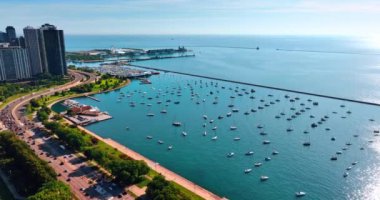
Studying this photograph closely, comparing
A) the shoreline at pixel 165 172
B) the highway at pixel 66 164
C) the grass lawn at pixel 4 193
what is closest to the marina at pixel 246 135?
the shoreline at pixel 165 172

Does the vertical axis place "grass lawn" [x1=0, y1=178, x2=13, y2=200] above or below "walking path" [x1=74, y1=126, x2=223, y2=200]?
above

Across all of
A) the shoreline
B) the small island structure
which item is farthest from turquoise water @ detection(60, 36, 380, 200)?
the small island structure

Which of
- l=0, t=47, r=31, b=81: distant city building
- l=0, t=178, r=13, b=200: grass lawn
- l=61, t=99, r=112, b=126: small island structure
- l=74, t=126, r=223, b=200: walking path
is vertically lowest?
l=74, t=126, r=223, b=200: walking path

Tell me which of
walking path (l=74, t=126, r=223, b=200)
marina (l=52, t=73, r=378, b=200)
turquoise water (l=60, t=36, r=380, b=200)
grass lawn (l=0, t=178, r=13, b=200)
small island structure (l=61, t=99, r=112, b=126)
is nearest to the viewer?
grass lawn (l=0, t=178, r=13, b=200)

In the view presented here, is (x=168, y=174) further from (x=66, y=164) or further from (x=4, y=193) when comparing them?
(x=4, y=193)

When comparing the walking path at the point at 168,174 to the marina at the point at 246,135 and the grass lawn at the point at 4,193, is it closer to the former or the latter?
the marina at the point at 246,135

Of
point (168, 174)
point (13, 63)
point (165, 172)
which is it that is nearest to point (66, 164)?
→ point (165, 172)

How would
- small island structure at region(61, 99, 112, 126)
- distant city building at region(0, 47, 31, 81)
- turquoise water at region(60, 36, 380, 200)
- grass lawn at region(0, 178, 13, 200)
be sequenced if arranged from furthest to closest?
1. distant city building at region(0, 47, 31, 81)
2. small island structure at region(61, 99, 112, 126)
3. turquoise water at region(60, 36, 380, 200)
4. grass lawn at region(0, 178, 13, 200)

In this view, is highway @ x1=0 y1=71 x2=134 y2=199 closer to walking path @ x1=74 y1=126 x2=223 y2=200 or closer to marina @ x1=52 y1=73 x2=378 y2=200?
walking path @ x1=74 y1=126 x2=223 y2=200
